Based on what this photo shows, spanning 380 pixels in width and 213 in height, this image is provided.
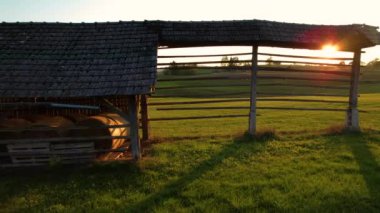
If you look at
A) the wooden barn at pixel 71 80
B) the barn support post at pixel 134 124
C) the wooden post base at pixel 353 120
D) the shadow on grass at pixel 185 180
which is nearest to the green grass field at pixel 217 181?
the shadow on grass at pixel 185 180

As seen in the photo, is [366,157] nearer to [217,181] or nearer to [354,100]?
[354,100]

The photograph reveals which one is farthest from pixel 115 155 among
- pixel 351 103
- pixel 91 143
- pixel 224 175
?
pixel 351 103

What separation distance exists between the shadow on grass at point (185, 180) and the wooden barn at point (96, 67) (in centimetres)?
159

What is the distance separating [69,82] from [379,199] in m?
7.10

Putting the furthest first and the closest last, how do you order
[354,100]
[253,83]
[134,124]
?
[354,100] → [253,83] → [134,124]

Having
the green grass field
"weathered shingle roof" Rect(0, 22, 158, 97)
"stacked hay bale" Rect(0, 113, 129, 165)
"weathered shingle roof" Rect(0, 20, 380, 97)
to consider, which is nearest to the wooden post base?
the green grass field

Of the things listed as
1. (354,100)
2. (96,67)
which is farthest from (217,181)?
(354,100)

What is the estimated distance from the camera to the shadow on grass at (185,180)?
6648 millimetres

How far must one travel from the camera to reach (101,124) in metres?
9.72

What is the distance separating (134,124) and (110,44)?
2.65 m

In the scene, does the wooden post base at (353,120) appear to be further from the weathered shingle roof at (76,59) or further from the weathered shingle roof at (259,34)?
the weathered shingle roof at (76,59)

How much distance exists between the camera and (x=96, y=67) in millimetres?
9336

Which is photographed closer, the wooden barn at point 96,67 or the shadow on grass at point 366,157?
the shadow on grass at point 366,157

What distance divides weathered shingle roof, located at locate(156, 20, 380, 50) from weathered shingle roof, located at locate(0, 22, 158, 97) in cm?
80
